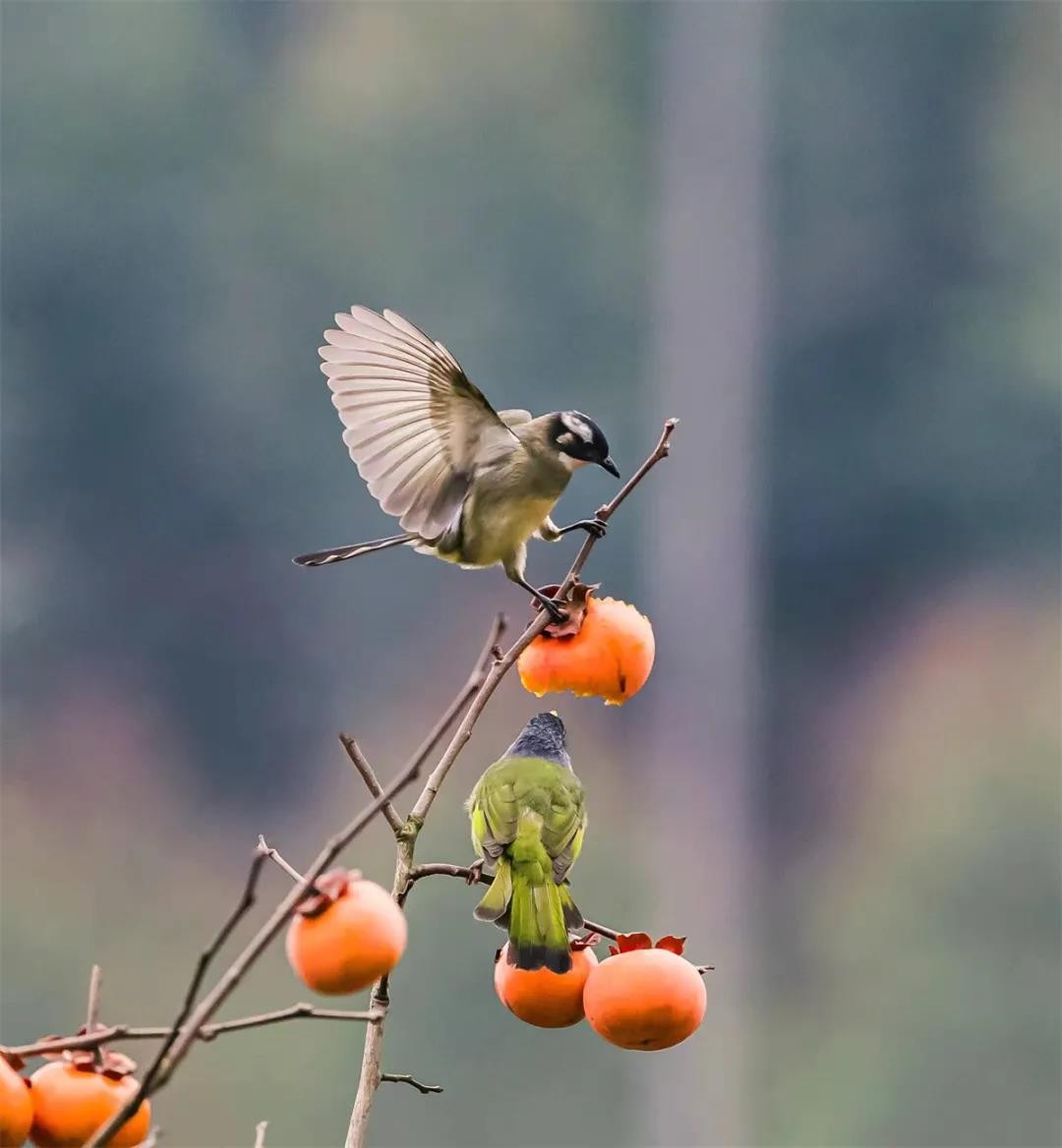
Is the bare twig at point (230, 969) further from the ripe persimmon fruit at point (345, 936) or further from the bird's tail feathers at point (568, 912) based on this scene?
the bird's tail feathers at point (568, 912)

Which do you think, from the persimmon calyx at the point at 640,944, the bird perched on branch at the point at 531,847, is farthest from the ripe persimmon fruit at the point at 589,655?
the persimmon calyx at the point at 640,944

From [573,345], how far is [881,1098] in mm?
6063

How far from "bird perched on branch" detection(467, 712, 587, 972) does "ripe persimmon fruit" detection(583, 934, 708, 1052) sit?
56 mm

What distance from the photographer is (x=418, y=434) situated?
188cm

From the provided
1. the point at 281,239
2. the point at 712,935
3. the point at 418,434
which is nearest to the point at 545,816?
the point at 418,434

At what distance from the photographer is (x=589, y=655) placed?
1541mm

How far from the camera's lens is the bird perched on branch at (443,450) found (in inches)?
72.0

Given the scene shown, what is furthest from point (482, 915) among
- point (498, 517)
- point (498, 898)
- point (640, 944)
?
point (498, 517)

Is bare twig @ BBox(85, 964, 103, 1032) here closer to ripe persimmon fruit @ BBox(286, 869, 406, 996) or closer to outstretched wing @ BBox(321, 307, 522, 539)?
ripe persimmon fruit @ BBox(286, 869, 406, 996)

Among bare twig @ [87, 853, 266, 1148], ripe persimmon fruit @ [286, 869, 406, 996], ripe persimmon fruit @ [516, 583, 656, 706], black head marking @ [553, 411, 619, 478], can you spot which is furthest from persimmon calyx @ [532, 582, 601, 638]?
bare twig @ [87, 853, 266, 1148]

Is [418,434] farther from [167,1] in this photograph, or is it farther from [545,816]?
[167,1]

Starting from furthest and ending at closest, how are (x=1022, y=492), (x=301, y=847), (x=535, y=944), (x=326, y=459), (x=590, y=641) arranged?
(x=1022, y=492) → (x=326, y=459) → (x=301, y=847) → (x=590, y=641) → (x=535, y=944)

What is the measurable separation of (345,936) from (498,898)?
52 centimetres

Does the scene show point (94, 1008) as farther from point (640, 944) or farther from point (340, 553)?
point (340, 553)
